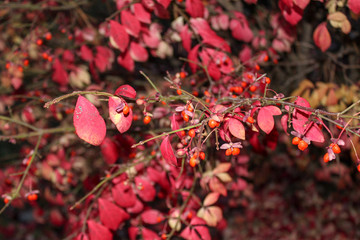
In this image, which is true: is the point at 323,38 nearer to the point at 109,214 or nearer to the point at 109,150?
the point at 109,150

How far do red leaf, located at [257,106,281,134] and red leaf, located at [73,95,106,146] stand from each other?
525 mm

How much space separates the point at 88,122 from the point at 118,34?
808 mm

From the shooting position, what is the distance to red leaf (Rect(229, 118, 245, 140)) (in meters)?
1.11

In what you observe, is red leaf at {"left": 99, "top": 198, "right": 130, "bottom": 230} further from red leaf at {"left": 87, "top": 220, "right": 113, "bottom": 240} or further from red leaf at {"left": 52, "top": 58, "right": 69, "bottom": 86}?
red leaf at {"left": 52, "top": 58, "right": 69, "bottom": 86}

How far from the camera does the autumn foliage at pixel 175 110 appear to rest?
46.1 inches

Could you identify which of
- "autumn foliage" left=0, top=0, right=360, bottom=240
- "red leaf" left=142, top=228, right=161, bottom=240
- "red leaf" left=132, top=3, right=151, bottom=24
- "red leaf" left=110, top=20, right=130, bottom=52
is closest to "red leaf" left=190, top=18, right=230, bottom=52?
"autumn foliage" left=0, top=0, right=360, bottom=240

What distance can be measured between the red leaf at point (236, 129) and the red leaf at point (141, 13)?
861mm

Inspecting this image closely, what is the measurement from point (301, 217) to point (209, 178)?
3071 mm

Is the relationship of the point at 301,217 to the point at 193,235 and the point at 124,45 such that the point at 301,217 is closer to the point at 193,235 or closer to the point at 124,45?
the point at 193,235

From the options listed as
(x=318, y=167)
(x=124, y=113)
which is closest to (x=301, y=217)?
(x=318, y=167)

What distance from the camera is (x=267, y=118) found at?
113 cm

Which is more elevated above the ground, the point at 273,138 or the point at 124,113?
the point at 124,113

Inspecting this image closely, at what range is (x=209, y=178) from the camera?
5.67 feet

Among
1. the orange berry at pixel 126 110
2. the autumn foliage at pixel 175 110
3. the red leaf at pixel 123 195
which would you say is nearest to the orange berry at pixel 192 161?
the autumn foliage at pixel 175 110
